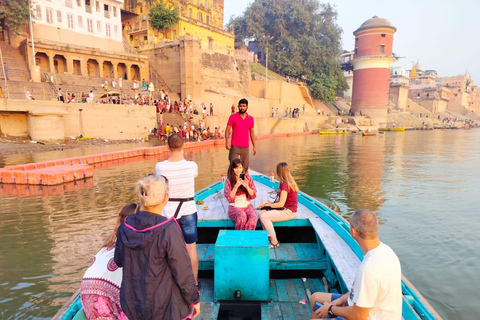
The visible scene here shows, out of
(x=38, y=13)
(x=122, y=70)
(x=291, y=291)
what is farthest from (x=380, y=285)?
(x=122, y=70)

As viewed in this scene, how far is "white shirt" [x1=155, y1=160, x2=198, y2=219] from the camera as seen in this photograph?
12.0ft

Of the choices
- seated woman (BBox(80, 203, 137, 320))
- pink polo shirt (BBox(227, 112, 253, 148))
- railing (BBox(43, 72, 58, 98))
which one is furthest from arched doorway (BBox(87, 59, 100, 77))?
seated woman (BBox(80, 203, 137, 320))

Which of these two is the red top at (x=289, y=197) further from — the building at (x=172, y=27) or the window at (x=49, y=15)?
the building at (x=172, y=27)

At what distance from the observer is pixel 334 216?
534 centimetres

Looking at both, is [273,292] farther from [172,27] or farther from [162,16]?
[172,27]

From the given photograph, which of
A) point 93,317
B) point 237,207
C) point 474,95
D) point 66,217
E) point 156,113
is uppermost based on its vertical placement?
point 474,95

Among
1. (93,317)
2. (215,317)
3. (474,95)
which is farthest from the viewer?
(474,95)

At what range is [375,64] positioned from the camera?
55.7 meters

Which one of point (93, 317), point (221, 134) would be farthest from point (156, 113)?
point (93, 317)

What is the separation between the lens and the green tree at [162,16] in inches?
1505

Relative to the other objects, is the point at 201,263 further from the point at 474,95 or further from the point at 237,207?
the point at 474,95

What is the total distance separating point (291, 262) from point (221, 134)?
26450 mm

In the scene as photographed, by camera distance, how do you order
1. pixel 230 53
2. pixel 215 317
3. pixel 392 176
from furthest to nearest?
pixel 230 53 → pixel 392 176 → pixel 215 317

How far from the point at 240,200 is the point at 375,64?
5910 cm
